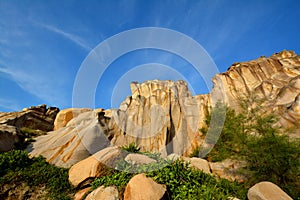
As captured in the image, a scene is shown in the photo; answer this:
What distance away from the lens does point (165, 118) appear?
120 feet

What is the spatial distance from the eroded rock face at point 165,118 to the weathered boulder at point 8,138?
1946 centimetres

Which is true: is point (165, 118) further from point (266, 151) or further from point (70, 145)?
point (70, 145)

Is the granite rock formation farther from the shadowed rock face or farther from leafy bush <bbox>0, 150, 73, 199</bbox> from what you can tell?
the shadowed rock face

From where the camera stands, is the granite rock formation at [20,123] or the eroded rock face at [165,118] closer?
the granite rock formation at [20,123]

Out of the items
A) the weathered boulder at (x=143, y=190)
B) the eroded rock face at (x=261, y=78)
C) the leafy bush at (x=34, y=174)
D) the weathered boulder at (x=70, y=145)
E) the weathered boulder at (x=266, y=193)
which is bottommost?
the weathered boulder at (x=266, y=193)

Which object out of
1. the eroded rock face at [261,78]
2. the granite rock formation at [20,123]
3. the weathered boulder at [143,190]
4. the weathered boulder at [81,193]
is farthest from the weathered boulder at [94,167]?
the eroded rock face at [261,78]

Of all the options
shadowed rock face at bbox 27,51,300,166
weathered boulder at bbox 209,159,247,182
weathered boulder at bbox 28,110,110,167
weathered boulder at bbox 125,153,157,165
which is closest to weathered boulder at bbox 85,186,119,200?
weathered boulder at bbox 125,153,157,165

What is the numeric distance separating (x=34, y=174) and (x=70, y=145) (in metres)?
3.24

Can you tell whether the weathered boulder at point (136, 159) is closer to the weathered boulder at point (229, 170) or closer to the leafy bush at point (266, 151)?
the leafy bush at point (266, 151)

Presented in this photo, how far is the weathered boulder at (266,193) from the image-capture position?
7.63 meters

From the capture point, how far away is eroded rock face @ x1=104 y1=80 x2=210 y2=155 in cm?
3356

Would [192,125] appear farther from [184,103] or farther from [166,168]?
[166,168]

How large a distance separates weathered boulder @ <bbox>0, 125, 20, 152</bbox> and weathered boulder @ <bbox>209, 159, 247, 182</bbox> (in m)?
14.2

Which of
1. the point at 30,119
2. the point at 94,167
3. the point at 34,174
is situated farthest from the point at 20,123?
the point at 94,167
